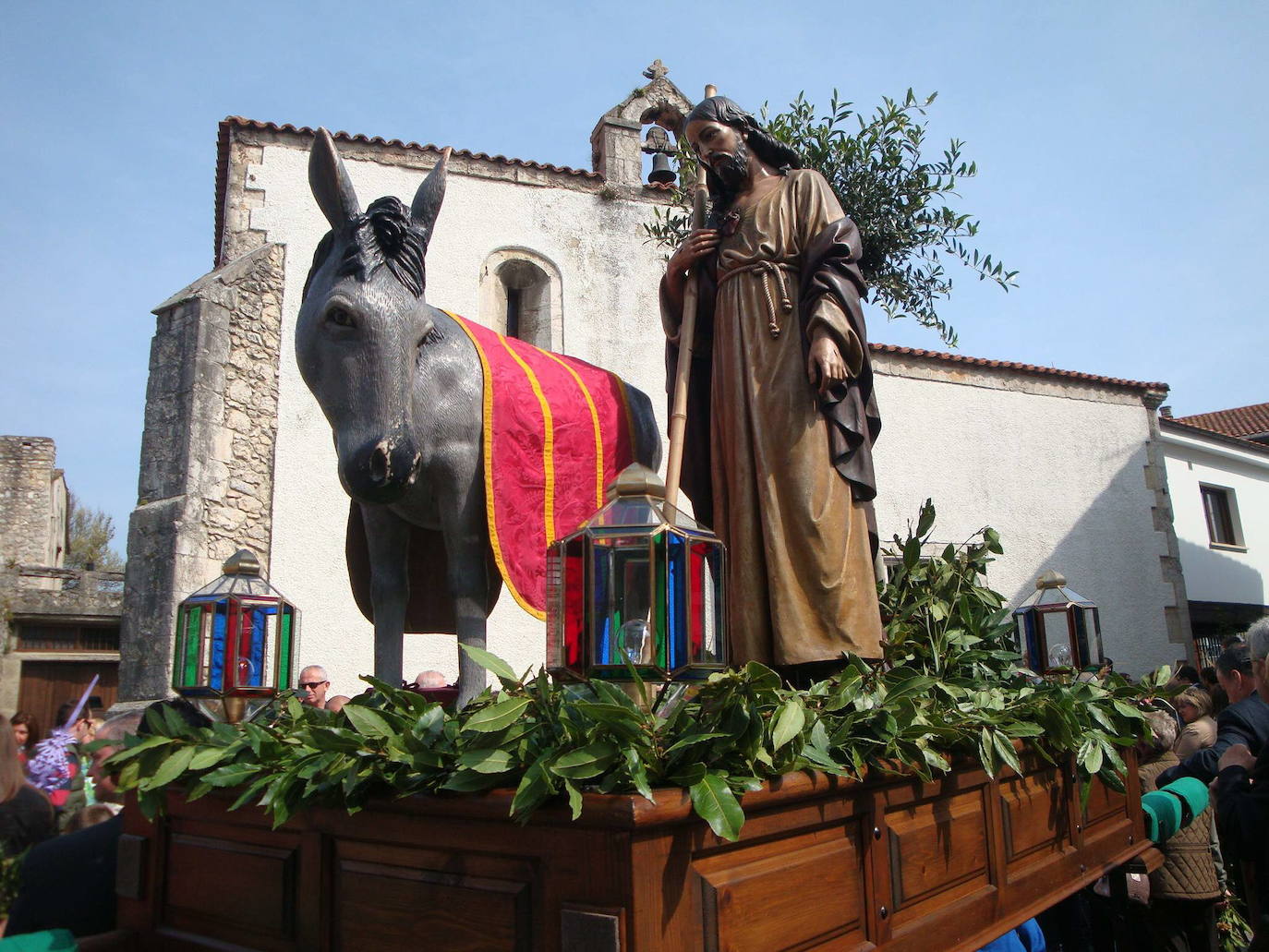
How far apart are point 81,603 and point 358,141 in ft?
37.9

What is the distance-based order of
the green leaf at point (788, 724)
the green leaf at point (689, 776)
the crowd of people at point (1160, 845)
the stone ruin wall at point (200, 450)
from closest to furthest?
the green leaf at point (689, 776) < the green leaf at point (788, 724) < the crowd of people at point (1160, 845) < the stone ruin wall at point (200, 450)

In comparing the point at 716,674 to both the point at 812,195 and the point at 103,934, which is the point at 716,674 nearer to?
the point at 103,934

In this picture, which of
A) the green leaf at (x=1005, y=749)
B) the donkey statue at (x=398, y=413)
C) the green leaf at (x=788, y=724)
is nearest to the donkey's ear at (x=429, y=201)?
the donkey statue at (x=398, y=413)

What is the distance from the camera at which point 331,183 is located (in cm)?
270

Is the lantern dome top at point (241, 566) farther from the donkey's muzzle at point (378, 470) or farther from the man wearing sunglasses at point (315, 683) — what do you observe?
the man wearing sunglasses at point (315, 683)

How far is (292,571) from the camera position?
969 centimetres

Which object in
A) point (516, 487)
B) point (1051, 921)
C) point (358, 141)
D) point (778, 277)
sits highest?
point (358, 141)

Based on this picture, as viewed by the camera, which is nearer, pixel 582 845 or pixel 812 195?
pixel 582 845

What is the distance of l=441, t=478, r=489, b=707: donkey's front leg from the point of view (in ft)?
9.63

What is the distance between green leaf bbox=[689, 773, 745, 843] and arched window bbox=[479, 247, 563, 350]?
34.4 feet

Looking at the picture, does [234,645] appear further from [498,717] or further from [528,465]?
[498,717]

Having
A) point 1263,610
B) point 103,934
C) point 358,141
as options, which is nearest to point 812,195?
point 103,934

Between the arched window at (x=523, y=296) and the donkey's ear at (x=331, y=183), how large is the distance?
9.00 m

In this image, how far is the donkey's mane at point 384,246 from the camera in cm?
270
